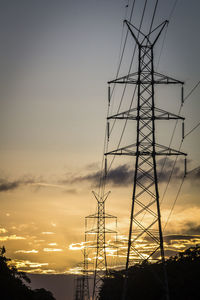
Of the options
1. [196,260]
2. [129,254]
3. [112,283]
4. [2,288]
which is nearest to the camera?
[129,254]

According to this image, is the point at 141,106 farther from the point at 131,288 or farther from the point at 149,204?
the point at 131,288

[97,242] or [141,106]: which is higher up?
[141,106]

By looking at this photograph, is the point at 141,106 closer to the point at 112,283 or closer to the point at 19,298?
the point at 19,298

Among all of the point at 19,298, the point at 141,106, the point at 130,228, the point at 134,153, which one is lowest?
the point at 19,298

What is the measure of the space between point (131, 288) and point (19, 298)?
1847cm

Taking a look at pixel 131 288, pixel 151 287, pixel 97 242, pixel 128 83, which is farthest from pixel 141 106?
pixel 131 288

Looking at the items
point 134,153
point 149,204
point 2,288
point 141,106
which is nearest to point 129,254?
point 149,204

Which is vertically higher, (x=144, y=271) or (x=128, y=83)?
(x=128, y=83)

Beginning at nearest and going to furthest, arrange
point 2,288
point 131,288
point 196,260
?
point 2,288 < point 131,288 < point 196,260

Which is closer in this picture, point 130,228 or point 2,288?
point 130,228

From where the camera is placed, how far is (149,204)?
102 feet

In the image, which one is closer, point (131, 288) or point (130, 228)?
point (130, 228)

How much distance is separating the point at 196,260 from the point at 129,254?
194 feet

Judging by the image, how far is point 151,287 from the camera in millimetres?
66812
